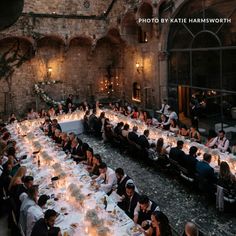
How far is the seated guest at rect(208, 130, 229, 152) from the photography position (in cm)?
A: 952

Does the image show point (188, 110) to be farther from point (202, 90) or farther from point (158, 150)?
point (158, 150)

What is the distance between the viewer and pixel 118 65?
70.7ft

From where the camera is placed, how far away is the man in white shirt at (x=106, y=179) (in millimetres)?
7154

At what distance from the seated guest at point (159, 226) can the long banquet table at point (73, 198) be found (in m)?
0.22

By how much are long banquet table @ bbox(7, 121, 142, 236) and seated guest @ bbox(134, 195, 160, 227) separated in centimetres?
28

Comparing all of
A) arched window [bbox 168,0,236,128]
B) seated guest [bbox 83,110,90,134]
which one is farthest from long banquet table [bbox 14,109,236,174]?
arched window [bbox 168,0,236,128]

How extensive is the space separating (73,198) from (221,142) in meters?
5.60

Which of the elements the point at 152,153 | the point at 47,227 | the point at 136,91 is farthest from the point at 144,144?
the point at 136,91

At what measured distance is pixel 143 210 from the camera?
569 cm

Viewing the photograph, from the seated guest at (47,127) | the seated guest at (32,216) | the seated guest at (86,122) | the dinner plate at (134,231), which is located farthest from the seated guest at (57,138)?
the dinner plate at (134,231)

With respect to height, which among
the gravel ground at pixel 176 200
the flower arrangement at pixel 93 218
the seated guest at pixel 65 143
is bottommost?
the gravel ground at pixel 176 200

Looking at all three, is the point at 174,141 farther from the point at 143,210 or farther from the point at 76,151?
the point at 143,210

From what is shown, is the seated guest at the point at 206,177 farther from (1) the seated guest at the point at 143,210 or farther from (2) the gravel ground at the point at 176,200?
(1) the seated guest at the point at 143,210

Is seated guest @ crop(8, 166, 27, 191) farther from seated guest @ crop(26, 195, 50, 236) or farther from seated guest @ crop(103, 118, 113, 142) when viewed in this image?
seated guest @ crop(103, 118, 113, 142)
